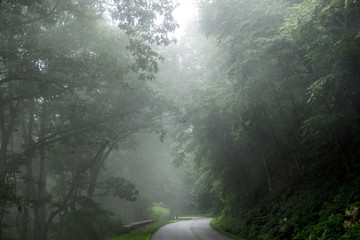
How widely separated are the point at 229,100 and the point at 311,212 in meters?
5.78

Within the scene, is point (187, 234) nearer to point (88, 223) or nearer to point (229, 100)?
point (88, 223)

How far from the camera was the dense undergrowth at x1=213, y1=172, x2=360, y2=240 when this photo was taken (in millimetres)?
7031

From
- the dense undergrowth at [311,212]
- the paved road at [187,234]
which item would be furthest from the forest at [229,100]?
→ the paved road at [187,234]

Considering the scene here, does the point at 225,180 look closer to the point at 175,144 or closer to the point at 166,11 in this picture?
the point at 175,144

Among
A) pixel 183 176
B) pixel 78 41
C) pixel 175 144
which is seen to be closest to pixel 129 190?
pixel 175 144

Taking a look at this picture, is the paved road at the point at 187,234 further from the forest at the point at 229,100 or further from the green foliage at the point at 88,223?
the green foliage at the point at 88,223

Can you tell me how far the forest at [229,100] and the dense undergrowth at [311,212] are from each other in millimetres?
51

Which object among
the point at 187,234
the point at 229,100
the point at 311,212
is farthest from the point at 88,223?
the point at 311,212

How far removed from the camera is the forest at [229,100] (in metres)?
8.28

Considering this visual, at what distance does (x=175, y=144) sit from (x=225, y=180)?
20.0 feet

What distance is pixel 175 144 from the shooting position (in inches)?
923

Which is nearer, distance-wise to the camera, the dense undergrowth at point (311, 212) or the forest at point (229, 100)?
the dense undergrowth at point (311, 212)

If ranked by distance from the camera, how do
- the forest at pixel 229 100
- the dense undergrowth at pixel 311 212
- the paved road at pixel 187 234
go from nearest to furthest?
the dense undergrowth at pixel 311 212, the forest at pixel 229 100, the paved road at pixel 187 234

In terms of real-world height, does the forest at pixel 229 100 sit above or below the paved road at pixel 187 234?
above
